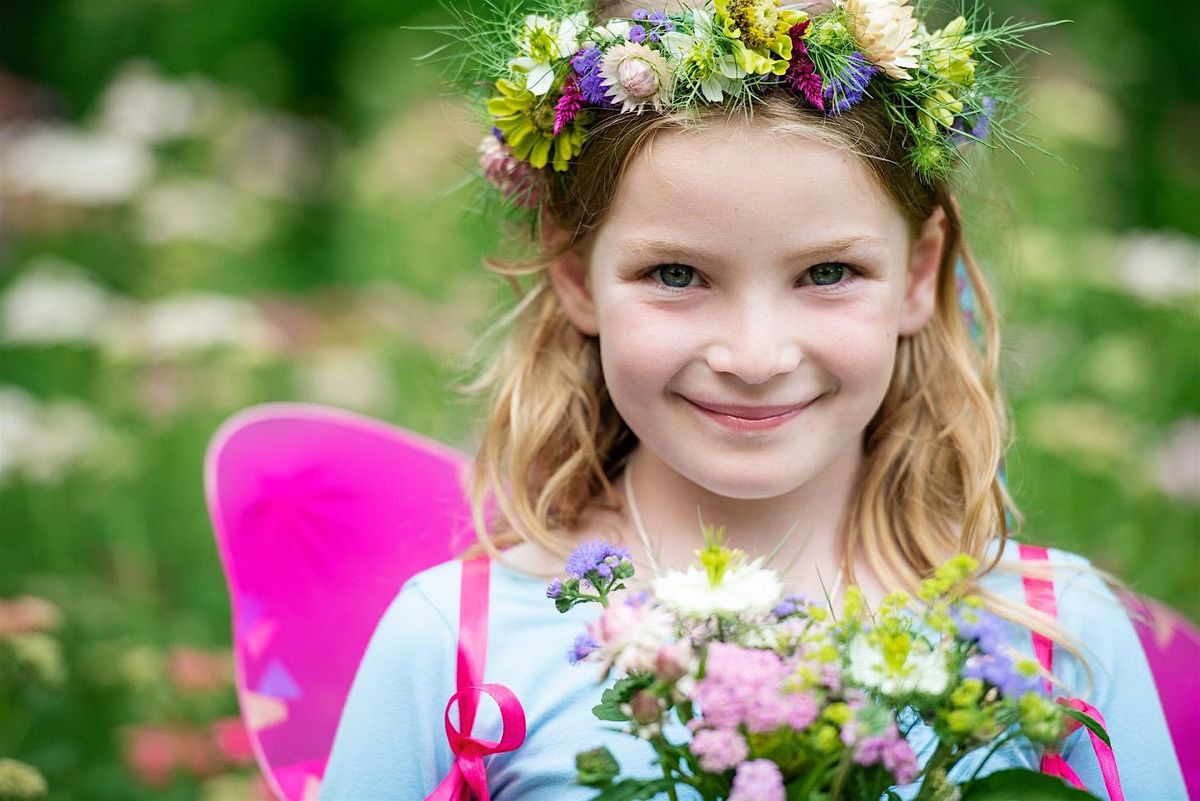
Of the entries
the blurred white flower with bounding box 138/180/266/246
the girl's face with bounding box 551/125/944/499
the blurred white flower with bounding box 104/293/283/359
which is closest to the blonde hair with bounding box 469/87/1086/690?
the girl's face with bounding box 551/125/944/499

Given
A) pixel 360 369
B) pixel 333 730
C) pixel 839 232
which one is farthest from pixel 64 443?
pixel 839 232

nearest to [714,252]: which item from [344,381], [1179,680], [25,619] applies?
[1179,680]

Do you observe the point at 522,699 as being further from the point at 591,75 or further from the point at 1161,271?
the point at 1161,271

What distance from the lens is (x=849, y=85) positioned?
1.58m

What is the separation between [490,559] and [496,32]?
680mm

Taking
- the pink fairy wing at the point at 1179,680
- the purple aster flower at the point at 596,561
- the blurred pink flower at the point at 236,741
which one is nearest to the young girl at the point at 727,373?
the pink fairy wing at the point at 1179,680

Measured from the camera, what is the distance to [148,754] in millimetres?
2725

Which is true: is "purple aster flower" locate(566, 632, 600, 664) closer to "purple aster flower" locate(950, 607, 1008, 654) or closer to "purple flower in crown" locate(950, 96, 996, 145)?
"purple aster flower" locate(950, 607, 1008, 654)

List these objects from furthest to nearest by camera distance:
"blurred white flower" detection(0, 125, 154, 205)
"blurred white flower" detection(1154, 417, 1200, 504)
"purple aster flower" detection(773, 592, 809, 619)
→ "blurred white flower" detection(0, 125, 154, 205) < "blurred white flower" detection(1154, 417, 1200, 504) < "purple aster flower" detection(773, 592, 809, 619)

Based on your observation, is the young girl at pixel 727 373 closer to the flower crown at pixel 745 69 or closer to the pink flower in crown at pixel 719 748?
the flower crown at pixel 745 69

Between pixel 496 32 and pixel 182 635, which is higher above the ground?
pixel 496 32

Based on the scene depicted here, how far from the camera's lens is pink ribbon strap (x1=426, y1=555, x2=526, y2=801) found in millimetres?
1580

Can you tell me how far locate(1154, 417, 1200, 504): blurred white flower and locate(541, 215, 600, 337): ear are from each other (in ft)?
6.03

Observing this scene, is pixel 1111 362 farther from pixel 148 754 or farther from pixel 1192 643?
pixel 148 754
